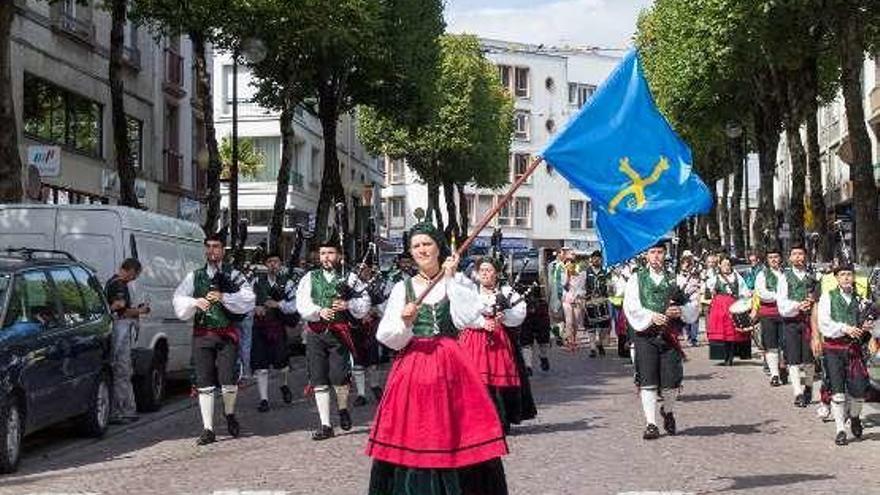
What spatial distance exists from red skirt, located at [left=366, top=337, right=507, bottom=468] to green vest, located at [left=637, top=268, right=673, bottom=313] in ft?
17.4

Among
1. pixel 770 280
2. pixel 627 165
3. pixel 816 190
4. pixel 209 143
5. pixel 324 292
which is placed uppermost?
pixel 209 143

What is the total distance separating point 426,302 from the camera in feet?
23.7

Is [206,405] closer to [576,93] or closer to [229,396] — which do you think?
[229,396]

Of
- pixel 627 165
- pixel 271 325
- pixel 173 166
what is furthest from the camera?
pixel 173 166

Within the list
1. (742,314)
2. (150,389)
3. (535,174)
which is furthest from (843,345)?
(535,174)

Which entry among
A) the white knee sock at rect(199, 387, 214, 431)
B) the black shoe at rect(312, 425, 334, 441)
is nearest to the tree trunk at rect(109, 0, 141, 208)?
the white knee sock at rect(199, 387, 214, 431)

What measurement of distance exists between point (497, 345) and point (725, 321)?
391 inches

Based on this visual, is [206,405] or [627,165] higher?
[627,165]

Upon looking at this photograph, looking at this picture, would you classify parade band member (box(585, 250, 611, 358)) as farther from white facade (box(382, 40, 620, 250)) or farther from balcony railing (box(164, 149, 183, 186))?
white facade (box(382, 40, 620, 250))

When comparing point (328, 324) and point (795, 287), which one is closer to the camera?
point (328, 324)

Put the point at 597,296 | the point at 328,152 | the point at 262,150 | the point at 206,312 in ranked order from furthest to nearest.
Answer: the point at 262,150
the point at 328,152
the point at 597,296
the point at 206,312

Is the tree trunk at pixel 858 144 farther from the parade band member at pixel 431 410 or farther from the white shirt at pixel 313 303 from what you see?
the parade band member at pixel 431 410

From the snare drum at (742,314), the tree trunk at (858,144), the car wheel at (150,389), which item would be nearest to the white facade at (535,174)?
the tree trunk at (858,144)

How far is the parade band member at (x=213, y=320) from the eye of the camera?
12.4m
